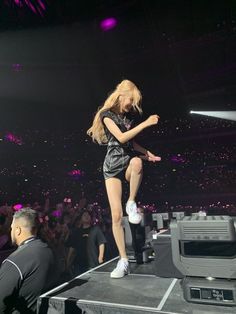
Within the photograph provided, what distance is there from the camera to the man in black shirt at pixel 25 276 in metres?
1.62

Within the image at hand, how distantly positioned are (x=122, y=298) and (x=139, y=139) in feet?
23.0

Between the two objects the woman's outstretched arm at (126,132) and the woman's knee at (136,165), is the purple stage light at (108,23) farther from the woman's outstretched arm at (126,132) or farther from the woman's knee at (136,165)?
the woman's knee at (136,165)

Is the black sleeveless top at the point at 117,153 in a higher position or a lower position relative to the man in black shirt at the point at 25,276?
higher

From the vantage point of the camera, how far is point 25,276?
1.70 meters

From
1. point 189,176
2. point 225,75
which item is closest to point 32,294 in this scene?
point 225,75

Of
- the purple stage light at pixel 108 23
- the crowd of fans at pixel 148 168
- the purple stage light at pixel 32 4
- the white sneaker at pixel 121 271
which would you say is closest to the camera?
the white sneaker at pixel 121 271

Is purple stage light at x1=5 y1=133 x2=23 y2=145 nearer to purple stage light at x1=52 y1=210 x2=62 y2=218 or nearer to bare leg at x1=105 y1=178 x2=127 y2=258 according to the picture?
purple stage light at x1=52 y1=210 x2=62 y2=218

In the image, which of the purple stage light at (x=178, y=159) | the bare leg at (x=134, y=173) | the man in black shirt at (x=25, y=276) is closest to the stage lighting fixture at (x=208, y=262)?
the bare leg at (x=134, y=173)

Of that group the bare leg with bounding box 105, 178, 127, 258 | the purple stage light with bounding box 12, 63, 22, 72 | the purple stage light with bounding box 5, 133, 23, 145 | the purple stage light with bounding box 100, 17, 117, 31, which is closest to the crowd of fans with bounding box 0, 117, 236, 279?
the purple stage light with bounding box 5, 133, 23, 145

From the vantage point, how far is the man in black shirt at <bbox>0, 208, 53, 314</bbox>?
5.31 ft

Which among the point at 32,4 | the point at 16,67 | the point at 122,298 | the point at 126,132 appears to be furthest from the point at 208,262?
the point at 16,67

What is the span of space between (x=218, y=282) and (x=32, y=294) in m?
1.11

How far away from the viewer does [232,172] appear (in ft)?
26.9

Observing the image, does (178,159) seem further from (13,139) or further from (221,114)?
(13,139)
